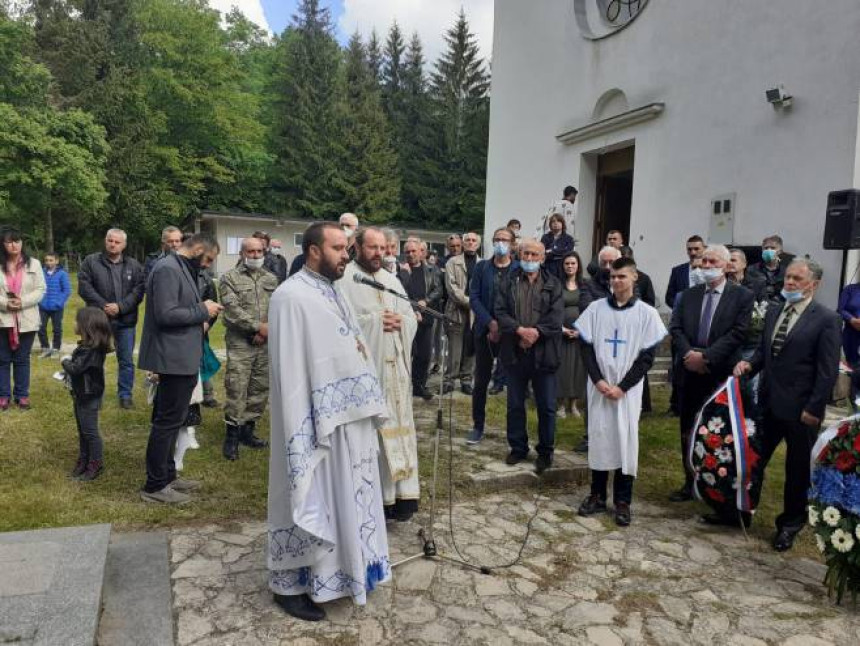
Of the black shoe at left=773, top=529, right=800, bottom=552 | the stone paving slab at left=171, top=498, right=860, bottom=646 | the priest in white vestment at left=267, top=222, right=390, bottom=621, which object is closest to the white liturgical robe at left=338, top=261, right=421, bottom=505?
the stone paving slab at left=171, top=498, right=860, bottom=646

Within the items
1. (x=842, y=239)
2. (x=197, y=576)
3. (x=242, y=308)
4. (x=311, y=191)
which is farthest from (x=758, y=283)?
(x=311, y=191)

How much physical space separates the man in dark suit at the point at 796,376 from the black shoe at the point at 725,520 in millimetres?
224

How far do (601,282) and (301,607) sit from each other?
15.5 feet

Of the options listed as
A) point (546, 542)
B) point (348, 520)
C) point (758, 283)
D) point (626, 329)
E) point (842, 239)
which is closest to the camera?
point (348, 520)

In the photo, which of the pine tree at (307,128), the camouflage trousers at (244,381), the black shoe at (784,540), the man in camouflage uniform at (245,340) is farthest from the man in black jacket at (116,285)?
the pine tree at (307,128)

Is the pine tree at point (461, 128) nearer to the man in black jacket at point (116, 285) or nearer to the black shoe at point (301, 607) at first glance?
the man in black jacket at point (116, 285)

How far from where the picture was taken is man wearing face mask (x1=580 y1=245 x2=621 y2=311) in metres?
6.71

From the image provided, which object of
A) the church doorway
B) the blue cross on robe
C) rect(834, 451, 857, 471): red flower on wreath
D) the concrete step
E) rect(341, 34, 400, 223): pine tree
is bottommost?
the concrete step

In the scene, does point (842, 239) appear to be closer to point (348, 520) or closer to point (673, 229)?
point (673, 229)

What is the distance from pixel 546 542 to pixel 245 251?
3.52m

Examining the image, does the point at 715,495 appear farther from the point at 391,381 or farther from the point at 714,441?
the point at 391,381

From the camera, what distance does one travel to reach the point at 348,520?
10.5ft

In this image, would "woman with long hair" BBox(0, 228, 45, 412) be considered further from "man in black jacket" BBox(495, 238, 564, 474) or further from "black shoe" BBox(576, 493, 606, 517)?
"black shoe" BBox(576, 493, 606, 517)

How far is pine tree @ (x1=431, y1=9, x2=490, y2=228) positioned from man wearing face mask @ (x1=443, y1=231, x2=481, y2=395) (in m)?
31.7
